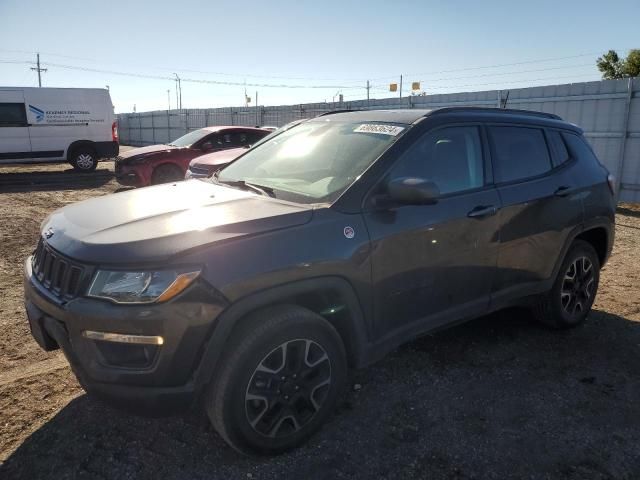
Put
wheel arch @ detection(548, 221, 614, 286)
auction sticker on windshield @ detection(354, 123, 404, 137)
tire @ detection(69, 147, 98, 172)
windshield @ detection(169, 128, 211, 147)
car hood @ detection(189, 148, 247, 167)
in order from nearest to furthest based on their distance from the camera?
auction sticker on windshield @ detection(354, 123, 404, 137) < wheel arch @ detection(548, 221, 614, 286) < car hood @ detection(189, 148, 247, 167) < windshield @ detection(169, 128, 211, 147) < tire @ detection(69, 147, 98, 172)

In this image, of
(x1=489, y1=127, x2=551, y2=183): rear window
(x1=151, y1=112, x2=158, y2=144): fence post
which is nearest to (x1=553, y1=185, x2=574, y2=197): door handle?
(x1=489, y1=127, x2=551, y2=183): rear window

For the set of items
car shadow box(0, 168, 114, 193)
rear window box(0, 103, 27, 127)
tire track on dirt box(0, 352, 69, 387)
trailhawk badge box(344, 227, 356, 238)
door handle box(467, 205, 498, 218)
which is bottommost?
tire track on dirt box(0, 352, 69, 387)

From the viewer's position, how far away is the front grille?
7.78 ft

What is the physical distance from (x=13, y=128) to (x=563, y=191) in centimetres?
1486

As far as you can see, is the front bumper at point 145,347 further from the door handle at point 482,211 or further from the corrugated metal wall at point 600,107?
the corrugated metal wall at point 600,107

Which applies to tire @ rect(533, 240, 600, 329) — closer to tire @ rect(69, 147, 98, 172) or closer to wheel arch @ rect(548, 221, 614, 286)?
wheel arch @ rect(548, 221, 614, 286)

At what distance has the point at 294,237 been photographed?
2.52 meters

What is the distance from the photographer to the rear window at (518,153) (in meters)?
3.58

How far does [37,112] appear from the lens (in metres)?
14.4

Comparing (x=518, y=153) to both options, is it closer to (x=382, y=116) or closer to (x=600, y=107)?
(x=382, y=116)

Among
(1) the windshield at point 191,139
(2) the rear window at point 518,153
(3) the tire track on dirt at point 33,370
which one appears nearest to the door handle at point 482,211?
(2) the rear window at point 518,153

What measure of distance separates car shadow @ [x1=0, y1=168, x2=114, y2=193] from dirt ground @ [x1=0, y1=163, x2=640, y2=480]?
9521 mm

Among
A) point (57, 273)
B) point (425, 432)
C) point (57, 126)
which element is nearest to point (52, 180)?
point (57, 126)

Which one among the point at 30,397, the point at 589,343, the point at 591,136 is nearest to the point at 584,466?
the point at 589,343
